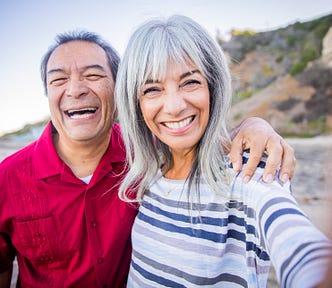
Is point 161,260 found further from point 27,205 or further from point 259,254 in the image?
point 27,205

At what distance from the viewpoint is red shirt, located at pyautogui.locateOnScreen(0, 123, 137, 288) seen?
206cm

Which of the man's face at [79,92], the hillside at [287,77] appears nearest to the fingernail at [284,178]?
the man's face at [79,92]

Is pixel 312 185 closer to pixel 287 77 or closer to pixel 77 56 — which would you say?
pixel 77 56

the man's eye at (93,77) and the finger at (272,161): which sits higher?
the man's eye at (93,77)

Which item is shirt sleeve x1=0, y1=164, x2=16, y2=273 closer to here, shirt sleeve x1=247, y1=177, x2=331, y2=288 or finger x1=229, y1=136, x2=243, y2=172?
finger x1=229, y1=136, x2=243, y2=172

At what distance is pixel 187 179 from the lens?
1.81 m

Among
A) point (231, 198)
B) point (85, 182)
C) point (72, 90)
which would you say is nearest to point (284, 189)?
point (231, 198)

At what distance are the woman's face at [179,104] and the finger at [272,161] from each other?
0.47 meters

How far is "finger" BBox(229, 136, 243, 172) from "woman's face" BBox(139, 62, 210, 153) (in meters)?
0.25

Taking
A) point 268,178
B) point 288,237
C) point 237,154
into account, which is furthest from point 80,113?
point 288,237

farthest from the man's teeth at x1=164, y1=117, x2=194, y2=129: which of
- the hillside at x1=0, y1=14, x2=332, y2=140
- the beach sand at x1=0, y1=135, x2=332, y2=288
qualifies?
the hillside at x1=0, y1=14, x2=332, y2=140

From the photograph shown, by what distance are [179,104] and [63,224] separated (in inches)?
47.0

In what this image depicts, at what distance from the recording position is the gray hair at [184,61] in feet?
5.61

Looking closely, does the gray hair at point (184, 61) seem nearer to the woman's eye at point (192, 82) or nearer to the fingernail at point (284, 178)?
the woman's eye at point (192, 82)
